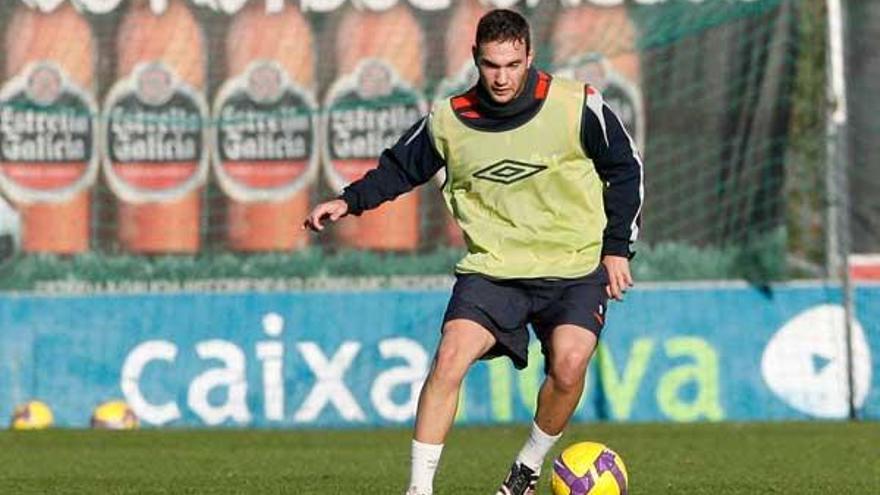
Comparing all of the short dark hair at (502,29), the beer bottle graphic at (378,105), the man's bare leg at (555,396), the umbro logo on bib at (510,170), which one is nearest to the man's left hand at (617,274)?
the man's bare leg at (555,396)

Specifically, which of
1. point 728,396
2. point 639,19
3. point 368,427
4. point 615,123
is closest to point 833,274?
point 728,396

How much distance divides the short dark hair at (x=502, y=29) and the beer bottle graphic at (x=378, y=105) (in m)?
8.89

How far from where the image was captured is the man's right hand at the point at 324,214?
26.7ft

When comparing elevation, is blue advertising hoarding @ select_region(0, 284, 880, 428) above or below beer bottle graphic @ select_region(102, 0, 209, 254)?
below

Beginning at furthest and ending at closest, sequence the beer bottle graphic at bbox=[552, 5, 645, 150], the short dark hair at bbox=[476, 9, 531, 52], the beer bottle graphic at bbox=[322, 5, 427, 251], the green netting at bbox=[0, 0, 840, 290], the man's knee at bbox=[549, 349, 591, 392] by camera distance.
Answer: the beer bottle graphic at bbox=[322, 5, 427, 251] < the beer bottle graphic at bbox=[552, 5, 645, 150] < the green netting at bbox=[0, 0, 840, 290] < the man's knee at bbox=[549, 349, 591, 392] < the short dark hair at bbox=[476, 9, 531, 52]


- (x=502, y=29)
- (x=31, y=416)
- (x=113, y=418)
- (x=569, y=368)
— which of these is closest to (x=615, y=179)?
(x=569, y=368)

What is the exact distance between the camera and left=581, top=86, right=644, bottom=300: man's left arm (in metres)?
8.35

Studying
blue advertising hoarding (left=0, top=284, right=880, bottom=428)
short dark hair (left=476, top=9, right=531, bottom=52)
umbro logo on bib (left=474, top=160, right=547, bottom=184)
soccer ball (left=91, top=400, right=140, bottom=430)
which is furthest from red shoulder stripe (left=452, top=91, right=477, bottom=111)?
soccer ball (left=91, top=400, right=140, bottom=430)

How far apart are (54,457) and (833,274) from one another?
6.32m

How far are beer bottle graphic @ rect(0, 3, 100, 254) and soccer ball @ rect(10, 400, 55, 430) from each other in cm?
126

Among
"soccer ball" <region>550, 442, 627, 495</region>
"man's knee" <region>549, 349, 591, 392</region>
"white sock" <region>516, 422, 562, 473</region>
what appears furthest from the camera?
"soccer ball" <region>550, 442, 627, 495</region>

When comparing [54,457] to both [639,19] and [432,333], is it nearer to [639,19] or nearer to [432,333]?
[432,333]

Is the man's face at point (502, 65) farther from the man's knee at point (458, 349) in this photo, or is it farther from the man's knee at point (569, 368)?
the man's knee at point (569, 368)

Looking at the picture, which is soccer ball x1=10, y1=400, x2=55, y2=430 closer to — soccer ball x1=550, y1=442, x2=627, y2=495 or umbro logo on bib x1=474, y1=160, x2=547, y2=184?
soccer ball x1=550, y1=442, x2=627, y2=495
